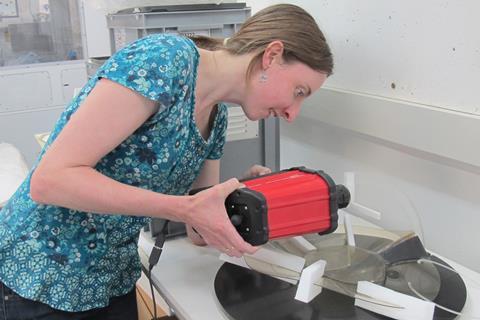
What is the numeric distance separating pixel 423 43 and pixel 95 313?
0.93m

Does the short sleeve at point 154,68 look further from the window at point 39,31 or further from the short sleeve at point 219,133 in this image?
the window at point 39,31

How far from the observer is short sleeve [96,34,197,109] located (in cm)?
78

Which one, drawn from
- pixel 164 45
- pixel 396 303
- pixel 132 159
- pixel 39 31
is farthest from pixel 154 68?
pixel 39 31

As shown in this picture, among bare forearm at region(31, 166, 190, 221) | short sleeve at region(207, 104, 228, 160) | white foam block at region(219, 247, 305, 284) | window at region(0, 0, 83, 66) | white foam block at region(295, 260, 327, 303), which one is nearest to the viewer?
bare forearm at region(31, 166, 190, 221)

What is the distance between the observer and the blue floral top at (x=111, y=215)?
81 centimetres

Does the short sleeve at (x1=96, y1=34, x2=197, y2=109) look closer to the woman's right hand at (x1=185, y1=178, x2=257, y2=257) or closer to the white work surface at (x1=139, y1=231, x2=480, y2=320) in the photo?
the woman's right hand at (x1=185, y1=178, x2=257, y2=257)

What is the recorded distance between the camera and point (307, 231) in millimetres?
884

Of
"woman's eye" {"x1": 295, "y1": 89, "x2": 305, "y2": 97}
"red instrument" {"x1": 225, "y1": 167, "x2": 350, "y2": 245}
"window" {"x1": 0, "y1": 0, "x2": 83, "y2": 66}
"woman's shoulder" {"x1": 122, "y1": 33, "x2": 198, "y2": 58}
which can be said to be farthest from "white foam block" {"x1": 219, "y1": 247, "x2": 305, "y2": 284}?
"window" {"x1": 0, "y1": 0, "x2": 83, "y2": 66}

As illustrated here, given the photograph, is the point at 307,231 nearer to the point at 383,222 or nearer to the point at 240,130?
the point at 383,222

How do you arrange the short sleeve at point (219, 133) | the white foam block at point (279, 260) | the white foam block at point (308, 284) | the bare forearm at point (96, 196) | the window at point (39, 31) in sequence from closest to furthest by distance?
1. the bare forearm at point (96, 196)
2. the white foam block at point (308, 284)
3. the white foam block at point (279, 260)
4. the short sleeve at point (219, 133)
5. the window at point (39, 31)

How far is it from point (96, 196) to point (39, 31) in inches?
116

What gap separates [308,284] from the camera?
2.86ft

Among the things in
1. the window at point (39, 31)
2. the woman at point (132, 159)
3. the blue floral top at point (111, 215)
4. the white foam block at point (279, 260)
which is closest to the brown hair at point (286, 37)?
the woman at point (132, 159)

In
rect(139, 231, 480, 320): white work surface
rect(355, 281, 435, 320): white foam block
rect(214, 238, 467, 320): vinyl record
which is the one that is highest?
rect(355, 281, 435, 320): white foam block
